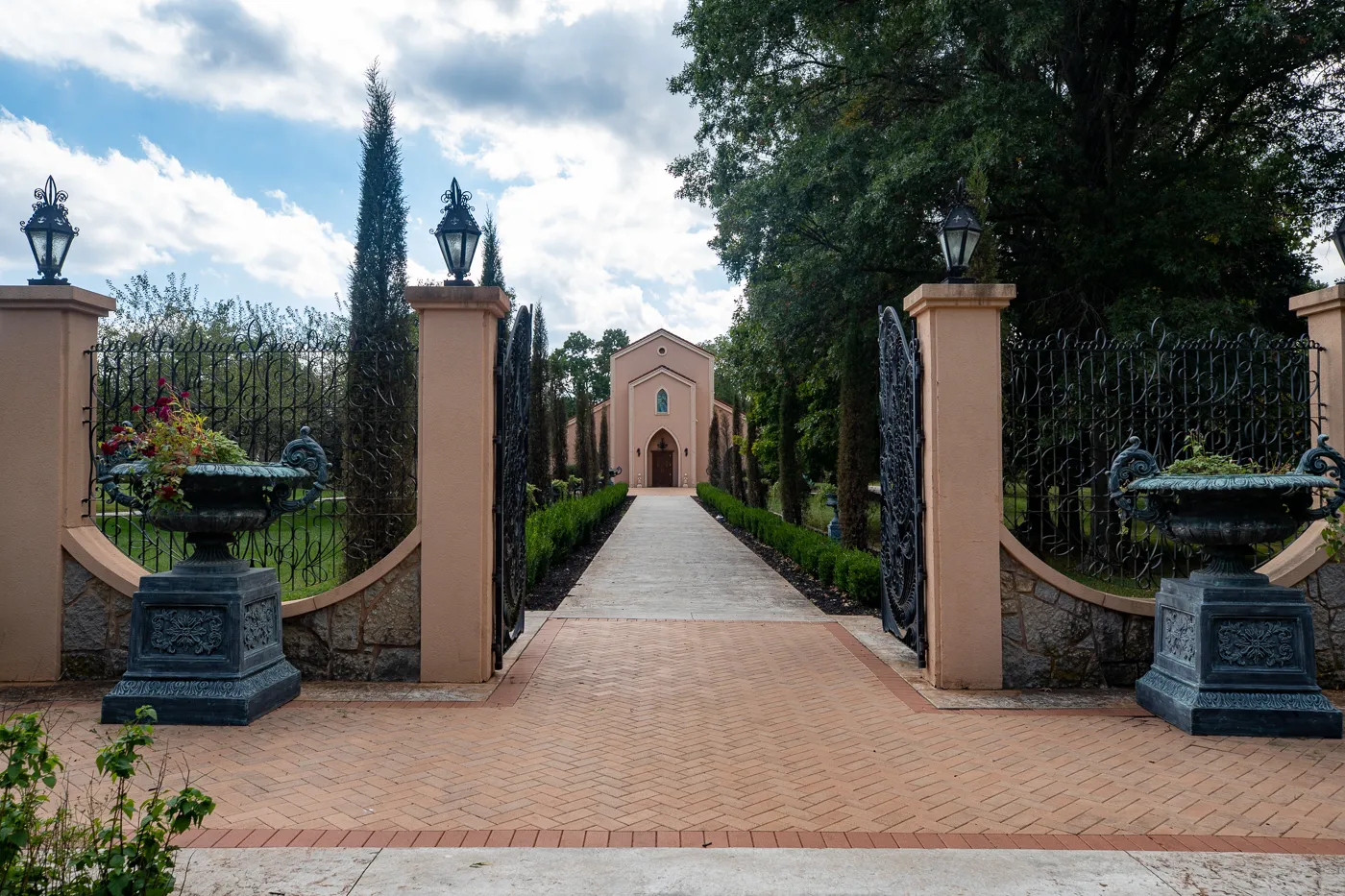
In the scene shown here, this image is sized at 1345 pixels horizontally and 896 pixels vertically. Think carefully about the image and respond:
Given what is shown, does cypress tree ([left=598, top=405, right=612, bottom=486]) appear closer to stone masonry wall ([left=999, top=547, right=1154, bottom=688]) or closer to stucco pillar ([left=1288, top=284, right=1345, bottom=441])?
stone masonry wall ([left=999, top=547, right=1154, bottom=688])

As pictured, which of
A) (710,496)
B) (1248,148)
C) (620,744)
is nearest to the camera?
(620,744)

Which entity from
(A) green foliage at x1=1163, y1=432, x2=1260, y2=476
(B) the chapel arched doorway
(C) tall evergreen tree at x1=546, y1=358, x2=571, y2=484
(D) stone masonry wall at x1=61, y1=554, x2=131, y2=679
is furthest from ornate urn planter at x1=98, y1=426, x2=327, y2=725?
(B) the chapel arched doorway

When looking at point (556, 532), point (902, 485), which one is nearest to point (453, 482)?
point (902, 485)

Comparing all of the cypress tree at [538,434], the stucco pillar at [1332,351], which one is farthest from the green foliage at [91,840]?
the cypress tree at [538,434]

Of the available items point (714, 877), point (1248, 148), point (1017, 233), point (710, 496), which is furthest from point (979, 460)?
point (710, 496)

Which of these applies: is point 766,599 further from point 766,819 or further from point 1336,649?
point 766,819

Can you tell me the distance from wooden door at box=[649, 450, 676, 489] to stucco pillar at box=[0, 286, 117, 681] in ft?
136

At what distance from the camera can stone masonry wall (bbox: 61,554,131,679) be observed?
19.6 feet

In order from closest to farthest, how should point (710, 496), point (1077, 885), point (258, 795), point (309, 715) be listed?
point (1077, 885) < point (258, 795) < point (309, 715) < point (710, 496)

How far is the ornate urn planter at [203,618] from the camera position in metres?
5.00

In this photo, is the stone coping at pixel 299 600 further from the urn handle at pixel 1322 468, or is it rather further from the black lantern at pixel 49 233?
the urn handle at pixel 1322 468

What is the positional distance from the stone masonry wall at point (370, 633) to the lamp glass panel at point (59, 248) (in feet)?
10.3

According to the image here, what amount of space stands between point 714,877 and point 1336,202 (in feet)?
46.7

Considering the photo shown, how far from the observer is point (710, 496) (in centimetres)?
3069
